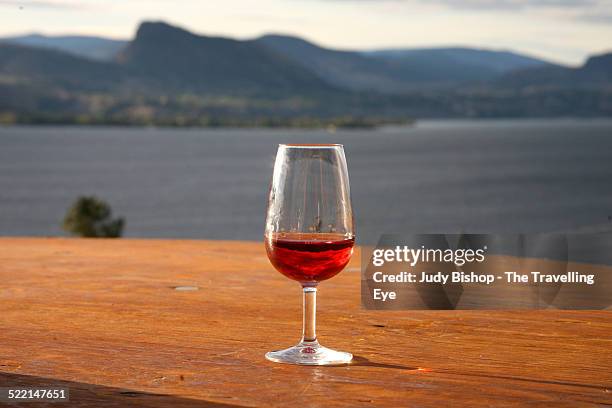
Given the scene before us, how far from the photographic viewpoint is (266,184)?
90.5 m

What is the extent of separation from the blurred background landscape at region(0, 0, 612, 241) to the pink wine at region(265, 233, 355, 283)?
2146 inches

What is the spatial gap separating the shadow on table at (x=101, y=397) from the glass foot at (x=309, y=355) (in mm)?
332

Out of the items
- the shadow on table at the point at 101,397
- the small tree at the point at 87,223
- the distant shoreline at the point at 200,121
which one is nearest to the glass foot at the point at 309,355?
the shadow on table at the point at 101,397

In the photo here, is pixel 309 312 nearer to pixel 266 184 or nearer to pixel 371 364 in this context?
pixel 371 364

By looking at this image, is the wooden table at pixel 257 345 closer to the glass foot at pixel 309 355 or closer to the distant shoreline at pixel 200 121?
the glass foot at pixel 309 355

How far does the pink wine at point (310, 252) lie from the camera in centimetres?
190

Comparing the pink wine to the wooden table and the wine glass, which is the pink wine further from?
the wooden table

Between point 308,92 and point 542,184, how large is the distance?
78960mm

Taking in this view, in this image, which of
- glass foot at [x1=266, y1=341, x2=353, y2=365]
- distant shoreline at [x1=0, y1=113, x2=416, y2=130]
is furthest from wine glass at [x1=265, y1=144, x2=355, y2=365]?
distant shoreline at [x1=0, y1=113, x2=416, y2=130]

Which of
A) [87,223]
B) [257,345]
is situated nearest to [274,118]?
[87,223]

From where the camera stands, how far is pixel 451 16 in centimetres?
11931

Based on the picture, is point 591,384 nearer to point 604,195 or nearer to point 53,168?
point 604,195

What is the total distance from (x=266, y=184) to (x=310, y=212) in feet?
291

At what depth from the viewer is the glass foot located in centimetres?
197
